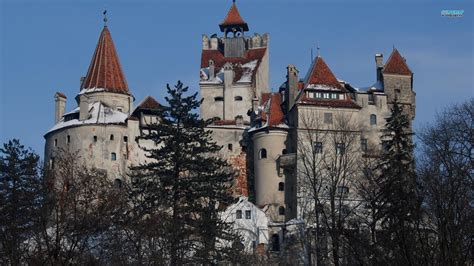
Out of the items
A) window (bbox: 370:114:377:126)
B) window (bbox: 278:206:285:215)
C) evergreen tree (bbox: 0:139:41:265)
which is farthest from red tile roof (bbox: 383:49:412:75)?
evergreen tree (bbox: 0:139:41:265)

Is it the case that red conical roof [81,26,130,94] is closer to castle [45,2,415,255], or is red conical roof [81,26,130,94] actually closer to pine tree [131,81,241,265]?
castle [45,2,415,255]

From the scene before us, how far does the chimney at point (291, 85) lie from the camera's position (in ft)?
A: 254

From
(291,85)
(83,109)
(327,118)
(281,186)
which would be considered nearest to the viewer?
(327,118)

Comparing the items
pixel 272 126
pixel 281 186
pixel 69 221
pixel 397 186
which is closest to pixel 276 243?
pixel 281 186

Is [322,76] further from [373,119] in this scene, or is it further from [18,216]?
[18,216]

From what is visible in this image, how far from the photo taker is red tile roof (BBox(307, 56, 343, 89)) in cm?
7769

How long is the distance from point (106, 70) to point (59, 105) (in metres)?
5.14

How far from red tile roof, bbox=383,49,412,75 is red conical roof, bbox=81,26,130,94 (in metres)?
22.7

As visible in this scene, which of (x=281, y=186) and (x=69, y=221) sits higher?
(x=281, y=186)

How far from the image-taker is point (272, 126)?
254 ft

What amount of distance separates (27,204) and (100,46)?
47872mm

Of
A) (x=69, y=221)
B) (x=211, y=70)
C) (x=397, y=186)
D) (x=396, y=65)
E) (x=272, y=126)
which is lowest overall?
(x=69, y=221)

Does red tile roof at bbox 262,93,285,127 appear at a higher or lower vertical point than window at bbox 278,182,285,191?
higher

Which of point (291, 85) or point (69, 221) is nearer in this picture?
point (69, 221)
